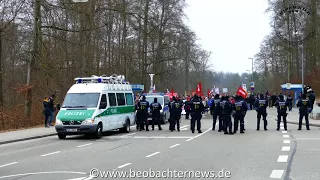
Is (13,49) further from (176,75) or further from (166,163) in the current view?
(166,163)

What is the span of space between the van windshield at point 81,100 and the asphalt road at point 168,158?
188cm

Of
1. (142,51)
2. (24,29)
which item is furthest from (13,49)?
(142,51)

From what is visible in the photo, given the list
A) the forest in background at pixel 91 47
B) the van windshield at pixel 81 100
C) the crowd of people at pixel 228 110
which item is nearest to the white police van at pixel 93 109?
the van windshield at pixel 81 100

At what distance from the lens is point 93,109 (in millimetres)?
19156

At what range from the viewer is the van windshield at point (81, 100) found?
19.5m

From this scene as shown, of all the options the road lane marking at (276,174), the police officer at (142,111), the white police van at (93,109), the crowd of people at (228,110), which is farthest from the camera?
the police officer at (142,111)

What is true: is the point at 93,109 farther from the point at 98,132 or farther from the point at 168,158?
the point at 168,158

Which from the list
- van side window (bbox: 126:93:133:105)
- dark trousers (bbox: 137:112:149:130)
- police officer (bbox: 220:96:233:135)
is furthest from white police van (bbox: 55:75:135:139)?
police officer (bbox: 220:96:233:135)

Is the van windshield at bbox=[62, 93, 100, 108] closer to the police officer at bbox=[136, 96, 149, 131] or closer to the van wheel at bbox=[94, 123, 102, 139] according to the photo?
the van wheel at bbox=[94, 123, 102, 139]

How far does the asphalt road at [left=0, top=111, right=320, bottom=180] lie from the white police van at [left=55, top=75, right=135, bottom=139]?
95cm

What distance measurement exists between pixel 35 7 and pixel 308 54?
34.7 meters

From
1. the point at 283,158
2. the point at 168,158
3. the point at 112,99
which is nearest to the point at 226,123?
the point at 112,99

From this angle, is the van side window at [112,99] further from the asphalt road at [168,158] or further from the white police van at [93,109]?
the asphalt road at [168,158]

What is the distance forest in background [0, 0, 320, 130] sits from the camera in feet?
89.3
